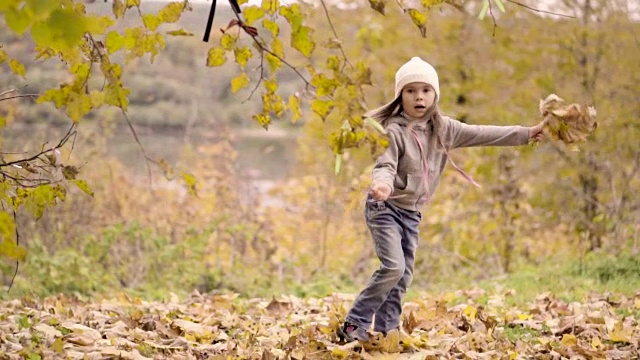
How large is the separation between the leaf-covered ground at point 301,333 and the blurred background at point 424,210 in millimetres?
2134

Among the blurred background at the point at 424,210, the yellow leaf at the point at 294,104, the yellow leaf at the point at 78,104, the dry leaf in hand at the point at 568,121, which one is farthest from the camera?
the blurred background at the point at 424,210

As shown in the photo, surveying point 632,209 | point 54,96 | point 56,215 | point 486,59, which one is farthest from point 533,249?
point 54,96

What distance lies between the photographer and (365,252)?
11.7 metres

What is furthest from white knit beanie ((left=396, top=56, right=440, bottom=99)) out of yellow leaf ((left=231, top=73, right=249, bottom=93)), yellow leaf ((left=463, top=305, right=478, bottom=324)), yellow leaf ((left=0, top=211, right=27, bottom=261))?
yellow leaf ((left=0, top=211, right=27, bottom=261))

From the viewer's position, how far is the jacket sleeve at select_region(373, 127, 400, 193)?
3.61 m

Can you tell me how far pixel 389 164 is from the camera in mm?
3754

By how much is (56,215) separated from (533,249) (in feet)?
20.2

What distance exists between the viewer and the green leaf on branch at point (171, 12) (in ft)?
9.08

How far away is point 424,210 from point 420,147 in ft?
24.5

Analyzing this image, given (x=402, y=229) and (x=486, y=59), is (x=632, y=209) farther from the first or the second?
(x=402, y=229)

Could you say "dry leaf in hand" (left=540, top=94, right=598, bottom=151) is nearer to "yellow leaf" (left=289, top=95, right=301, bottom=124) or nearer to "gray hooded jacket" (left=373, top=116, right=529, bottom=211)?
"gray hooded jacket" (left=373, top=116, right=529, bottom=211)

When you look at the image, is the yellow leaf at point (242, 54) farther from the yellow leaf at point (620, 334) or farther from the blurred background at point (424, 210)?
the blurred background at point (424, 210)

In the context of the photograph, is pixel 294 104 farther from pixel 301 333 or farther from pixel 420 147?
pixel 301 333

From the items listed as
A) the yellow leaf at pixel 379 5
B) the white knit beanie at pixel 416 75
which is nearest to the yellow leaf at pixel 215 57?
the yellow leaf at pixel 379 5
